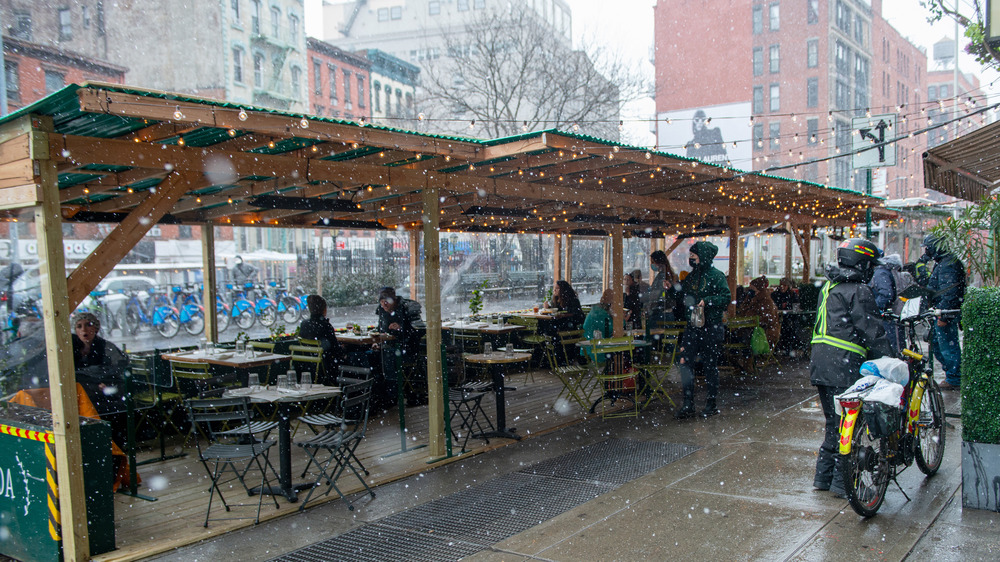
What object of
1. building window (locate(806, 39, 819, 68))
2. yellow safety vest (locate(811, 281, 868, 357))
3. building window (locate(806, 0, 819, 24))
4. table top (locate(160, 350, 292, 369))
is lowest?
table top (locate(160, 350, 292, 369))

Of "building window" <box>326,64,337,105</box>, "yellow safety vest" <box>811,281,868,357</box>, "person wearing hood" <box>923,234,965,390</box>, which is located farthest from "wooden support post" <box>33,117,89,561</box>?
"building window" <box>326,64,337,105</box>

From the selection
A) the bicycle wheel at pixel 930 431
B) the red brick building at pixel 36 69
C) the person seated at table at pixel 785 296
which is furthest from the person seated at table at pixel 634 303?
the red brick building at pixel 36 69

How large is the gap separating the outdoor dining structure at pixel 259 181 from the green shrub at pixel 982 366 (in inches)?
116

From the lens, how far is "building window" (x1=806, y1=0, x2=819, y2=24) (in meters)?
44.1

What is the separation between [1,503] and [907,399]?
19.5ft

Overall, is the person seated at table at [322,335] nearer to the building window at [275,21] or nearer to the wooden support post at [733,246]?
the wooden support post at [733,246]

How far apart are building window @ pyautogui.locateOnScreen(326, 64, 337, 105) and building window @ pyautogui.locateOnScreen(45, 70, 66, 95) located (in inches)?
711

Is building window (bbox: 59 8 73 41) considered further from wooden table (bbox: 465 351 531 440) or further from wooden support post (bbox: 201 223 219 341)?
wooden table (bbox: 465 351 531 440)

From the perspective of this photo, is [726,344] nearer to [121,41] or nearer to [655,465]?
[655,465]

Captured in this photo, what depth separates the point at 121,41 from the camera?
108 ft

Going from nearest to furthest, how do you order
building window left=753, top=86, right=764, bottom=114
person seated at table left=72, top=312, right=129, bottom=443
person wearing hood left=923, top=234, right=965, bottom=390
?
person seated at table left=72, top=312, right=129, bottom=443
person wearing hood left=923, top=234, right=965, bottom=390
building window left=753, top=86, right=764, bottom=114

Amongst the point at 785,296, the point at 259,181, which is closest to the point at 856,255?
the point at 259,181

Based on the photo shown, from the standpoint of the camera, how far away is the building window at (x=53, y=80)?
24.0m

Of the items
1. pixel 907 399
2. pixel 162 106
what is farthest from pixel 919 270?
pixel 162 106
